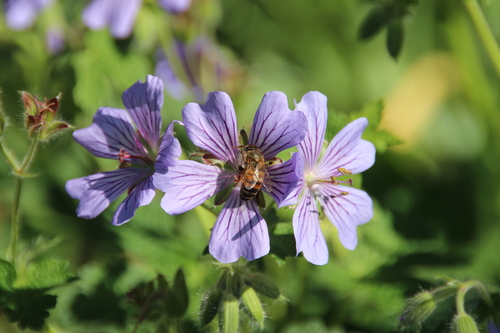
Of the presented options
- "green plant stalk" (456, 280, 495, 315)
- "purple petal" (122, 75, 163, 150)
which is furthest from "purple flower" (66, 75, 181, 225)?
"green plant stalk" (456, 280, 495, 315)

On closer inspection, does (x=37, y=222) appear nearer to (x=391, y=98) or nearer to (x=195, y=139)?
(x=195, y=139)

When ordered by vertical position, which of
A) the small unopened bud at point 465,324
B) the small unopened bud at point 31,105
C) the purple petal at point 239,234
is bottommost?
the small unopened bud at point 465,324

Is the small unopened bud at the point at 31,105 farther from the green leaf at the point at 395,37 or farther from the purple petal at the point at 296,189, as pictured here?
the green leaf at the point at 395,37

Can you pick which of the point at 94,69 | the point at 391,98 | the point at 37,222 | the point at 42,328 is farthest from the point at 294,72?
the point at 42,328

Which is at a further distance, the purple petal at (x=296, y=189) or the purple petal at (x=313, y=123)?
the purple petal at (x=313, y=123)

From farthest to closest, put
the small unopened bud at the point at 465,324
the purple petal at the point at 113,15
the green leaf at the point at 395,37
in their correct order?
the purple petal at the point at 113,15 → the green leaf at the point at 395,37 → the small unopened bud at the point at 465,324

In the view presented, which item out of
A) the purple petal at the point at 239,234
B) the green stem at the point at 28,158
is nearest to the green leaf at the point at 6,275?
the green stem at the point at 28,158

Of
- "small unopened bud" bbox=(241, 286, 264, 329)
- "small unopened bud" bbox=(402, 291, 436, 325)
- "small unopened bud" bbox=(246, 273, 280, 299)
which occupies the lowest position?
"small unopened bud" bbox=(241, 286, 264, 329)

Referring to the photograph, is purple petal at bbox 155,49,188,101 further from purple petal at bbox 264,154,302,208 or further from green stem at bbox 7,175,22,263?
purple petal at bbox 264,154,302,208
